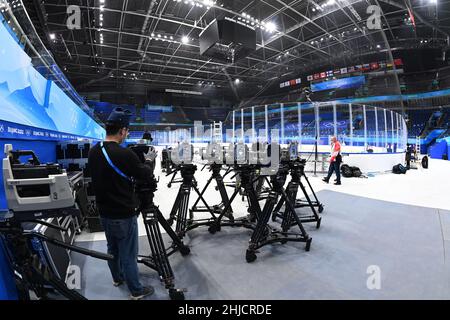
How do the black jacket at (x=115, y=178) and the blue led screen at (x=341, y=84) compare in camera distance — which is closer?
the black jacket at (x=115, y=178)

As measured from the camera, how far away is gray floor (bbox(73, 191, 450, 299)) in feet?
6.07

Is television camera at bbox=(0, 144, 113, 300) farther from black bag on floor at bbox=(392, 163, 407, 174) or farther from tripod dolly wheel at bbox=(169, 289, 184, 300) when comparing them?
black bag on floor at bbox=(392, 163, 407, 174)

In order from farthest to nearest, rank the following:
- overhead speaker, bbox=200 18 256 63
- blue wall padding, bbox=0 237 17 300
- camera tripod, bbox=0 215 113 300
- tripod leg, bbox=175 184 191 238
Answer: overhead speaker, bbox=200 18 256 63 → tripod leg, bbox=175 184 191 238 → blue wall padding, bbox=0 237 17 300 → camera tripod, bbox=0 215 113 300

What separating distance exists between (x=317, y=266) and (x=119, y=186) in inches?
77.2

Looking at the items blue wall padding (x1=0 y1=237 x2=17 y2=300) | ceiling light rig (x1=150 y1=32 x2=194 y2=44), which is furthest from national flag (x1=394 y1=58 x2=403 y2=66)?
blue wall padding (x1=0 y1=237 x2=17 y2=300)

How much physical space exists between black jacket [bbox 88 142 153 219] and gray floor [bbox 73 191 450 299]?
2.36 ft

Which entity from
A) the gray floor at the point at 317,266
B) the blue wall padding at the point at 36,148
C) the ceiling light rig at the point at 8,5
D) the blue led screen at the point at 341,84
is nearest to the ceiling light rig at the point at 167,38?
the ceiling light rig at the point at 8,5

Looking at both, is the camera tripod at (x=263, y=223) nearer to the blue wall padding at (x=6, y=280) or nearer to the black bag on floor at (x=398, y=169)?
the blue wall padding at (x=6, y=280)

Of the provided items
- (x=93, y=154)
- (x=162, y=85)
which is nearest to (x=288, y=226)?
(x=93, y=154)

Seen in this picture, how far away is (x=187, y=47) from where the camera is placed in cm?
1250

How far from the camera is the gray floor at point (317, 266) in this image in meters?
1.85

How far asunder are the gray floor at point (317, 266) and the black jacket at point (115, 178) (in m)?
0.72

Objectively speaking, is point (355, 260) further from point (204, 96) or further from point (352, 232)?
point (204, 96)

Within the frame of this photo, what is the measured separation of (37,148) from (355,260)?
389 centimetres
